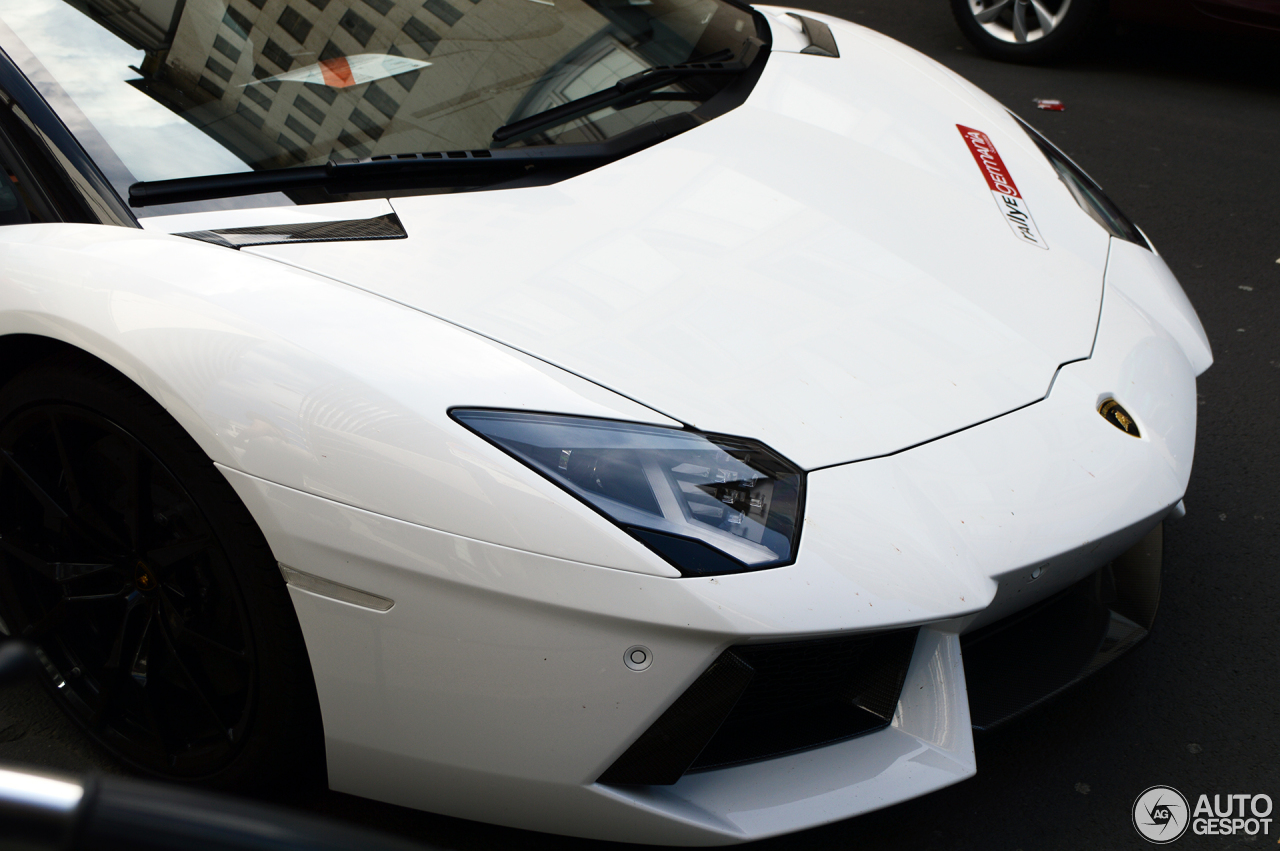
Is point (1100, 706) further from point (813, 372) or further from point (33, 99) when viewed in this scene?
point (33, 99)

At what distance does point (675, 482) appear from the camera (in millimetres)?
1319

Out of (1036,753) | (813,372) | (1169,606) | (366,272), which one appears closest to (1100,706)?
(1036,753)

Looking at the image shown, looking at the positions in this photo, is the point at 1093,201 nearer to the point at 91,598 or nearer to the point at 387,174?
the point at 387,174

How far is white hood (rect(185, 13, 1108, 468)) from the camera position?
4.74 ft

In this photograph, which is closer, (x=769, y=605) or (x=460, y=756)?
(x=769, y=605)

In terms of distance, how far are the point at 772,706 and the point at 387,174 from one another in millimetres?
1040

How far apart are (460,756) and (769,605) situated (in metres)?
0.46

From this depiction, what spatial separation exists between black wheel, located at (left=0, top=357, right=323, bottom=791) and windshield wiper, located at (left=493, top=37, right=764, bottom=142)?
0.82m

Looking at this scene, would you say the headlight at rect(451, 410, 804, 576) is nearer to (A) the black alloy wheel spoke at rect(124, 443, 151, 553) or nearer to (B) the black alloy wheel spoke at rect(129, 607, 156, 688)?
(A) the black alloy wheel spoke at rect(124, 443, 151, 553)

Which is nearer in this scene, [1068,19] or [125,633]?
[125,633]

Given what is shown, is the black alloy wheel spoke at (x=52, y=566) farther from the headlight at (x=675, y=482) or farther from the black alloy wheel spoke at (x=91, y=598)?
the headlight at (x=675, y=482)

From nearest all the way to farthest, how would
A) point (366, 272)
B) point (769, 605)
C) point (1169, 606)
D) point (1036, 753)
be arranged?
point (769, 605)
point (366, 272)
point (1036, 753)
point (1169, 606)

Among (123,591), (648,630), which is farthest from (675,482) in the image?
(123,591)

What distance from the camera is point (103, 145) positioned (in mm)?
1602
